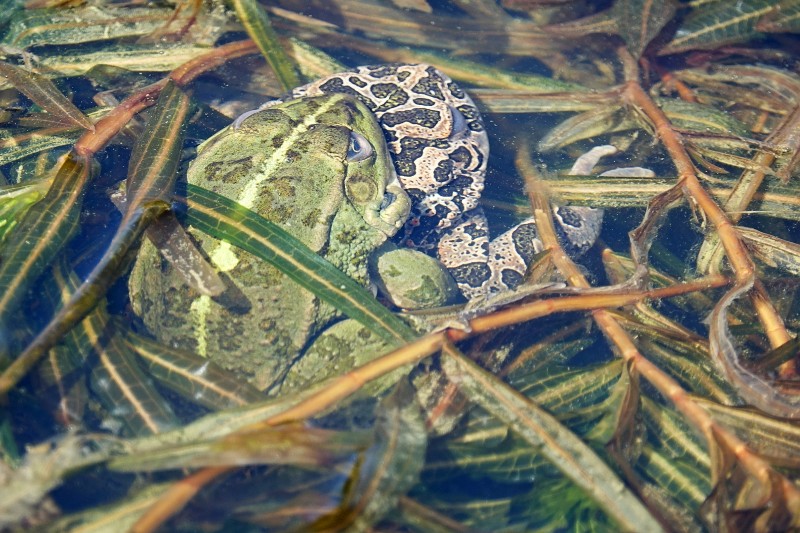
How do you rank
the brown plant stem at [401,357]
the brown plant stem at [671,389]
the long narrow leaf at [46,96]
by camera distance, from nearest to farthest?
the brown plant stem at [401,357] < the brown plant stem at [671,389] < the long narrow leaf at [46,96]

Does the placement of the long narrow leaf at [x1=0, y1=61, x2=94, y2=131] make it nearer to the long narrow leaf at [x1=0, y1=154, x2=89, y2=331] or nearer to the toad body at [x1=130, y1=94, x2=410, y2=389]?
the long narrow leaf at [x1=0, y1=154, x2=89, y2=331]

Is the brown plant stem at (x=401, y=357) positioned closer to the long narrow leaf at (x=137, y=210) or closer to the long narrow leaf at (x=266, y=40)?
the long narrow leaf at (x=137, y=210)

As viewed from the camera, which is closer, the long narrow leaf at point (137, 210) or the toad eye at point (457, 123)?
the long narrow leaf at point (137, 210)

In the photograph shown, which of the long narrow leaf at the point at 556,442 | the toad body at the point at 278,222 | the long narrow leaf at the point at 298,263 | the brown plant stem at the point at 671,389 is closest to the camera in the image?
the long narrow leaf at the point at 556,442

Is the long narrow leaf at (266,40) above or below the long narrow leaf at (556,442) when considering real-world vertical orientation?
above

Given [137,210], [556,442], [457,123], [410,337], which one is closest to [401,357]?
[410,337]

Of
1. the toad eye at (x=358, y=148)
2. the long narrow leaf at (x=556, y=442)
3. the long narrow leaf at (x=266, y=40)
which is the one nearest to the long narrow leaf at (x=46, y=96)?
the long narrow leaf at (x=266, y=40)

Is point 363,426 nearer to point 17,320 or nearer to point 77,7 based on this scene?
point 17,320

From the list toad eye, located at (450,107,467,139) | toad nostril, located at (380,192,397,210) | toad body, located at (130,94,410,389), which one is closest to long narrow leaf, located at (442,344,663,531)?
toad body, located at (130,94,410,389)
